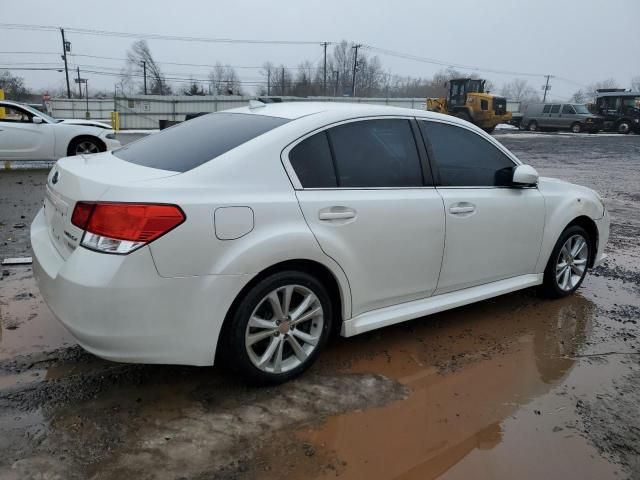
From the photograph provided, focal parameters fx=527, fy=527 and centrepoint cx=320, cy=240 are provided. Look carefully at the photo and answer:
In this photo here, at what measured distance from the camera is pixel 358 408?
2.90 m

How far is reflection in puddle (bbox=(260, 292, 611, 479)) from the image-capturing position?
2.51 meters

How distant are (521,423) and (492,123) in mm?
31411

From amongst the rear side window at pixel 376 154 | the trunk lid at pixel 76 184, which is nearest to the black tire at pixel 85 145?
the trunk lid at pixel 76 184

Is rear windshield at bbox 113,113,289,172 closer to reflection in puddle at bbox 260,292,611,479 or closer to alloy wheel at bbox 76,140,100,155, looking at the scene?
reflection in puddle at bbox 260,292,611,479

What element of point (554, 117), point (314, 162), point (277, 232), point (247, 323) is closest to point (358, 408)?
point (247, 323)

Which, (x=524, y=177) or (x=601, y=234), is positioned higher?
(x=524, y=177)

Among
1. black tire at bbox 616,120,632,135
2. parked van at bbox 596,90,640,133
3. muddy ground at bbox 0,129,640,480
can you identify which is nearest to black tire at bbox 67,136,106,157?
muddy ground at bbox 0,129,640,480

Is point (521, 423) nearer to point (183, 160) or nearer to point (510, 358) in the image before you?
point (510, 358)

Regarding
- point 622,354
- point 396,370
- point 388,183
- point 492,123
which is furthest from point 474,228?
point 492,123

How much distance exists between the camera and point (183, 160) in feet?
9.76

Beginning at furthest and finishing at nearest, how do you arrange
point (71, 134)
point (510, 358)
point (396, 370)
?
1. point (71, 134)
2. point (510, 358)
3. point (396, 370)

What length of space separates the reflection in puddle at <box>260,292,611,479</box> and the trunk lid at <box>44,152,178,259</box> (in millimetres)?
1491

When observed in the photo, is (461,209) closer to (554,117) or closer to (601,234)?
(601,234)

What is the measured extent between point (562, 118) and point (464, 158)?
120ft
